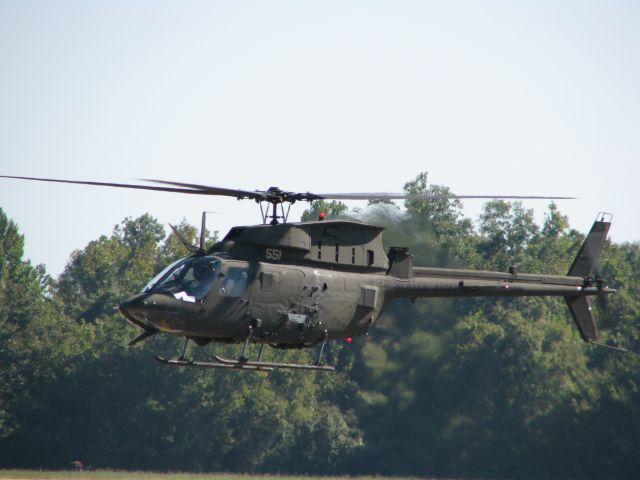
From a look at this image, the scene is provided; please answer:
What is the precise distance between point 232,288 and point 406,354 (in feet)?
62.1

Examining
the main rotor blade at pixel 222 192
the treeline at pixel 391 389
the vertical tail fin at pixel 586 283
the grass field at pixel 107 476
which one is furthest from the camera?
the grass field at pixel 107 476

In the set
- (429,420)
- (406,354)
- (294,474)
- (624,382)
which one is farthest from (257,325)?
(294,474)

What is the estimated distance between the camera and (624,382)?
4494 centimetres

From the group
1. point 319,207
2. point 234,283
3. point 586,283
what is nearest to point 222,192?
point 234,283

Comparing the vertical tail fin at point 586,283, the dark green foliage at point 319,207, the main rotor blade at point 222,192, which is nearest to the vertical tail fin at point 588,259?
the vertical tail fin at point 586,283

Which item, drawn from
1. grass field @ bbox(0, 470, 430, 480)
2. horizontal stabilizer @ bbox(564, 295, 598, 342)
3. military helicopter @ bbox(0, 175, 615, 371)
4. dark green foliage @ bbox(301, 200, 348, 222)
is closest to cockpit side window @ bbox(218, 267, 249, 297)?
military helicopter @ bbox(0, 175, 615, 371)

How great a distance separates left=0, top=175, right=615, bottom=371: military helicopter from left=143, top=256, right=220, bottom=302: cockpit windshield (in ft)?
0.06

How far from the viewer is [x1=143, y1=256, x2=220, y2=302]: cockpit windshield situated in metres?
19.8

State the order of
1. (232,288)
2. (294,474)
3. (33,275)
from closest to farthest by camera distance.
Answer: (232,288)
(294,474)
(33,275)

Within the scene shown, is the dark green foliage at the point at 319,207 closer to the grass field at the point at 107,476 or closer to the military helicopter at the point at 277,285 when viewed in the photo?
the grass field at the point at 107,476

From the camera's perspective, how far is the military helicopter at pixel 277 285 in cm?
1978

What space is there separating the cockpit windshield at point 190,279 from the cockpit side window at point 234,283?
21cm

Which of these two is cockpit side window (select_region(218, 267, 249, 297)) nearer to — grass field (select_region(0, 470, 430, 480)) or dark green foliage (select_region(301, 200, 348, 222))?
dark green foliage (select_region(301, 200, 348, 222))

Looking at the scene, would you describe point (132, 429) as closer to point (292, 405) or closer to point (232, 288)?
point (292, 405)
